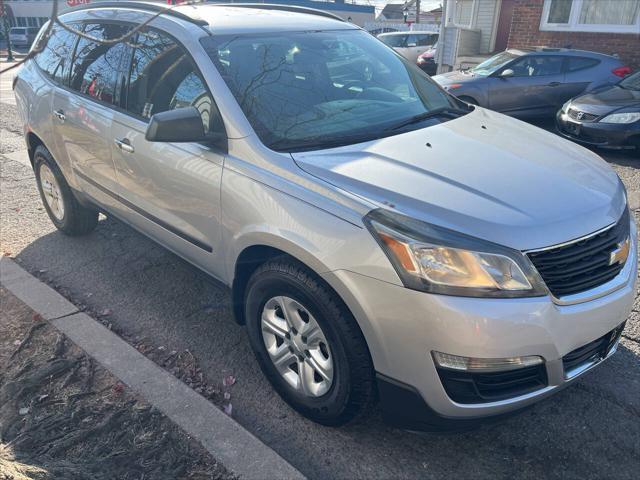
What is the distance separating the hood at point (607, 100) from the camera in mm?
7000

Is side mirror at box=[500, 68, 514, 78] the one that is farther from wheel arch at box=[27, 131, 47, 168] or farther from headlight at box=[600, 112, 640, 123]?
wheel arch at box=[27, 131, 47, 168]

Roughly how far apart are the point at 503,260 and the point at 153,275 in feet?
9.65

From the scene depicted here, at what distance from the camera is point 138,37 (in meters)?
3.44

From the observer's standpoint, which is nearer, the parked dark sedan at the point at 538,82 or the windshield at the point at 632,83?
the windshield at the point at 632,83

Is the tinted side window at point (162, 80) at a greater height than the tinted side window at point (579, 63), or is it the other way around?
the tinted side window at point (162, 80)

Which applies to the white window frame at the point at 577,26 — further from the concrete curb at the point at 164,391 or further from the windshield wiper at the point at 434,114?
the concrete curb at the point at 164,391

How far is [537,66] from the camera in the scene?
9.17 meters

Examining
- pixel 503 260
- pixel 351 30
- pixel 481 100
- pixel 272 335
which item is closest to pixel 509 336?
pixel 503 260

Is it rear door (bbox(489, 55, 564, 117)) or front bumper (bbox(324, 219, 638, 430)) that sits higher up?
front bumper (bbox(324, 219, 638, 430))

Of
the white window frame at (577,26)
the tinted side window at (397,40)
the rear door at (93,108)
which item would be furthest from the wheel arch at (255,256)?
the tinted side window at (397,40)

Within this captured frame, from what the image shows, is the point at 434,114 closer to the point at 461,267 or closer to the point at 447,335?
the point at 461,267

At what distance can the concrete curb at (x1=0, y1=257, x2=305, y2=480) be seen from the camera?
7.75 ft

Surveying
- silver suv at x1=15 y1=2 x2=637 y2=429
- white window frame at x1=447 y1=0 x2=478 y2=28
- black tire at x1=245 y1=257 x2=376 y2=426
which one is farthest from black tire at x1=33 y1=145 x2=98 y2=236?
white window frame at x1=447 y1=0 x2=478 y2=28

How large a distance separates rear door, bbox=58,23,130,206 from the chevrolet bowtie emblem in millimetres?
3061
